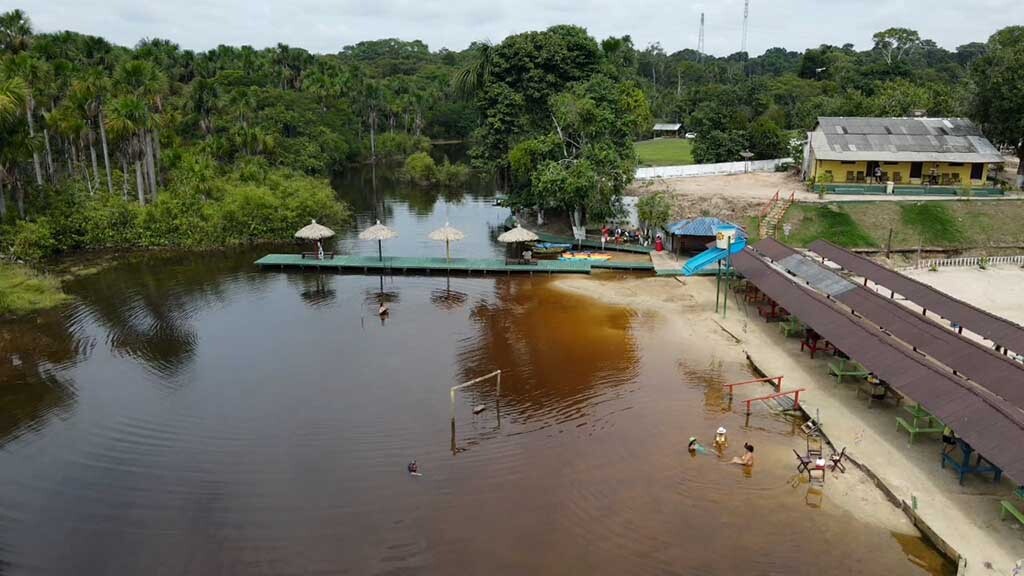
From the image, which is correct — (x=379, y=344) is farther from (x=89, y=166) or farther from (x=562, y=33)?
(x=89, y=166)

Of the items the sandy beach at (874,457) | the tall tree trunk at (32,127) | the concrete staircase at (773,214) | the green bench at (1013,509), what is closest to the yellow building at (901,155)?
the concrete staircase at (773,214)

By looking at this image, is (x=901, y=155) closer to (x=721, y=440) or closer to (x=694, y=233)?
(x=694, y=233)

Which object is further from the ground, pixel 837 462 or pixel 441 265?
pixel 441 265

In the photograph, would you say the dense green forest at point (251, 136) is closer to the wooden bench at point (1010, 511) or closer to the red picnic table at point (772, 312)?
the red picnic table at point (772, 312)

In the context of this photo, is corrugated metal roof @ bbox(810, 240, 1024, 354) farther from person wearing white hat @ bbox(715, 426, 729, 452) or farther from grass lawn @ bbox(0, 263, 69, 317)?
grass lawn @ bbox(0, 263, 69, 317)

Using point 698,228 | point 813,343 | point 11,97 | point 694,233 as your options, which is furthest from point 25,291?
point 813,343

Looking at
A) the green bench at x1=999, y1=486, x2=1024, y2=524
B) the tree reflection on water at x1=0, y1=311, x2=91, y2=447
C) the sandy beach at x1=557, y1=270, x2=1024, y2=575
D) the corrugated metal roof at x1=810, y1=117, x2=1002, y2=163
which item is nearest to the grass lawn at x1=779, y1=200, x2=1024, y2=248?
the corrugated metal roof at x1=810, y1=117, x2=1002, y2=163
